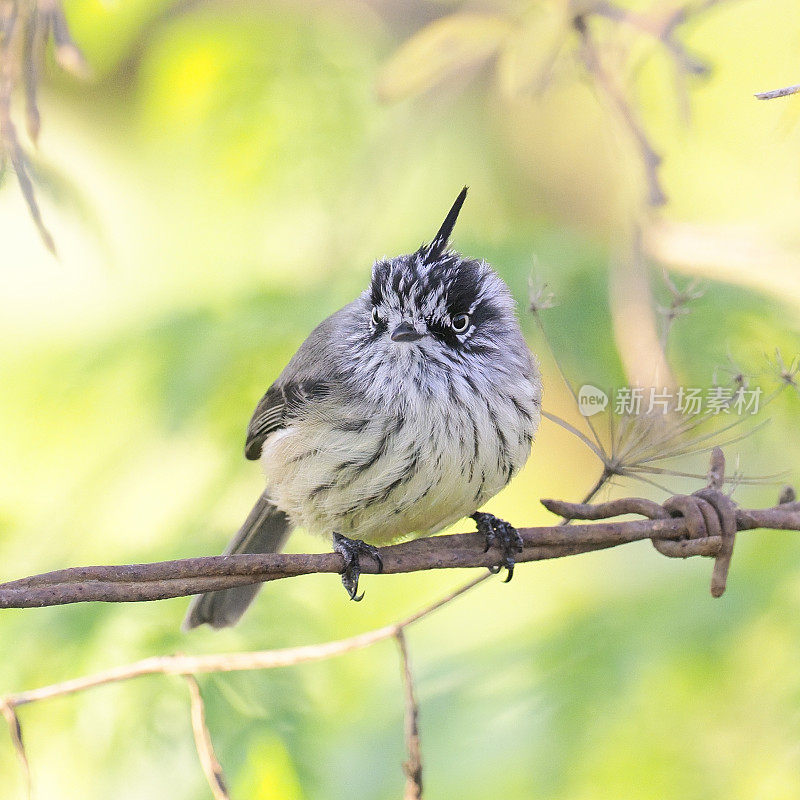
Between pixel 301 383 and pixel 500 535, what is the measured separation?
787 millimetres

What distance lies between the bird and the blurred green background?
0.40m

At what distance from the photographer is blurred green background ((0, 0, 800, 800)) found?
3078mm

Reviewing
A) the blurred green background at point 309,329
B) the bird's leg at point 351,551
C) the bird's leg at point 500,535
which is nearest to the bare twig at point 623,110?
the blurred green background at point 309,329

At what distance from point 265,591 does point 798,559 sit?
1841mm

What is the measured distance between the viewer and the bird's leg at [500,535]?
279 cm

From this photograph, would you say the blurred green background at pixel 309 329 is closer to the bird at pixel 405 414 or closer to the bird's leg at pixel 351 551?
the bird at pixel 405 414

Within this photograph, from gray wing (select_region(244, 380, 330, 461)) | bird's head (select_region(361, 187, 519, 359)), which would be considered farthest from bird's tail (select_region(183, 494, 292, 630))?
bird's head (select_region(361, 187, 519, 359))

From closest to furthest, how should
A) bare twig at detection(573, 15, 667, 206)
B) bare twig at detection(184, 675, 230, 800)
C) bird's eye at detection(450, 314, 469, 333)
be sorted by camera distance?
bare twig at detection(184, 675, 230, 800)
bird's eye at detection(450, 314, 469, 333)
bare twig at detection(573, 15, 667, 206)

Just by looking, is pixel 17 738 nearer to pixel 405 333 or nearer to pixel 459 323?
pixel 405 333

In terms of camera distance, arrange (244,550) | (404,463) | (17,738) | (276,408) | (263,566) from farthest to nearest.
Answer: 1. (244,550)
2. (276,408)
3. (404,463)
4. (17,738)
5. (263,566)

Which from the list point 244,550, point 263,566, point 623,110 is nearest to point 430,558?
point 263,566

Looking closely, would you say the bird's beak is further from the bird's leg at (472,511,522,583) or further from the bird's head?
the bird's leg at (472,511,522,583)

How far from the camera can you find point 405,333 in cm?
283

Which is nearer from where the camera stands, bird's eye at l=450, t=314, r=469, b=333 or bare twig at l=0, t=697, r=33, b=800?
bare twig at l=0, t=697, r=33, b=800
